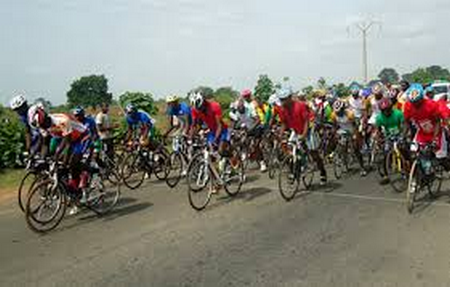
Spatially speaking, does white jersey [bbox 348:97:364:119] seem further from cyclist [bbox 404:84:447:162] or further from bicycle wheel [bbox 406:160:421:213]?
bicycle wheel [bbox 406:160:421:213]

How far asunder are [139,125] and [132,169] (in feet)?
3.42

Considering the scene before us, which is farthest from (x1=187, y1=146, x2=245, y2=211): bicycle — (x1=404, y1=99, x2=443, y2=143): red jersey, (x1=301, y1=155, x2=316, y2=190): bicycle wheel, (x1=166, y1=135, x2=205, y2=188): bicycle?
(x1=404, y1=99, x2=443, y2=143): red jersey

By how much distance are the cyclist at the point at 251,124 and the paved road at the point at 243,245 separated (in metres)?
3.69

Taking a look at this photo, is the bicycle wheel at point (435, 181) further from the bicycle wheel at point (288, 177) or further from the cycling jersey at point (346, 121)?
the cycling jersey at point (346, 121)

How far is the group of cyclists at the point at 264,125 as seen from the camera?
814cm

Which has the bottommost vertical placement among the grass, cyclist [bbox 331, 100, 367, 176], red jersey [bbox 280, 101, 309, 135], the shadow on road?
the shadow on road

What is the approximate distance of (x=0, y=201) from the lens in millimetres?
10711

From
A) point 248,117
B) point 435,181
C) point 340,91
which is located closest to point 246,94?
point 248,117

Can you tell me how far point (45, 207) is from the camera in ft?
24.9

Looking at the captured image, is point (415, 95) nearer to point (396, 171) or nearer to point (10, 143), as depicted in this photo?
point (396, 171)

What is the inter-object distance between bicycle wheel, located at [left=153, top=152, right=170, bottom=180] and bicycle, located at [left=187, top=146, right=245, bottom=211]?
100 inches

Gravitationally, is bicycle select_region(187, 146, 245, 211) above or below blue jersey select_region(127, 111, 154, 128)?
below

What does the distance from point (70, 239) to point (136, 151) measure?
13.6 ft

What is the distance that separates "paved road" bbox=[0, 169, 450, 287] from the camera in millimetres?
5375
